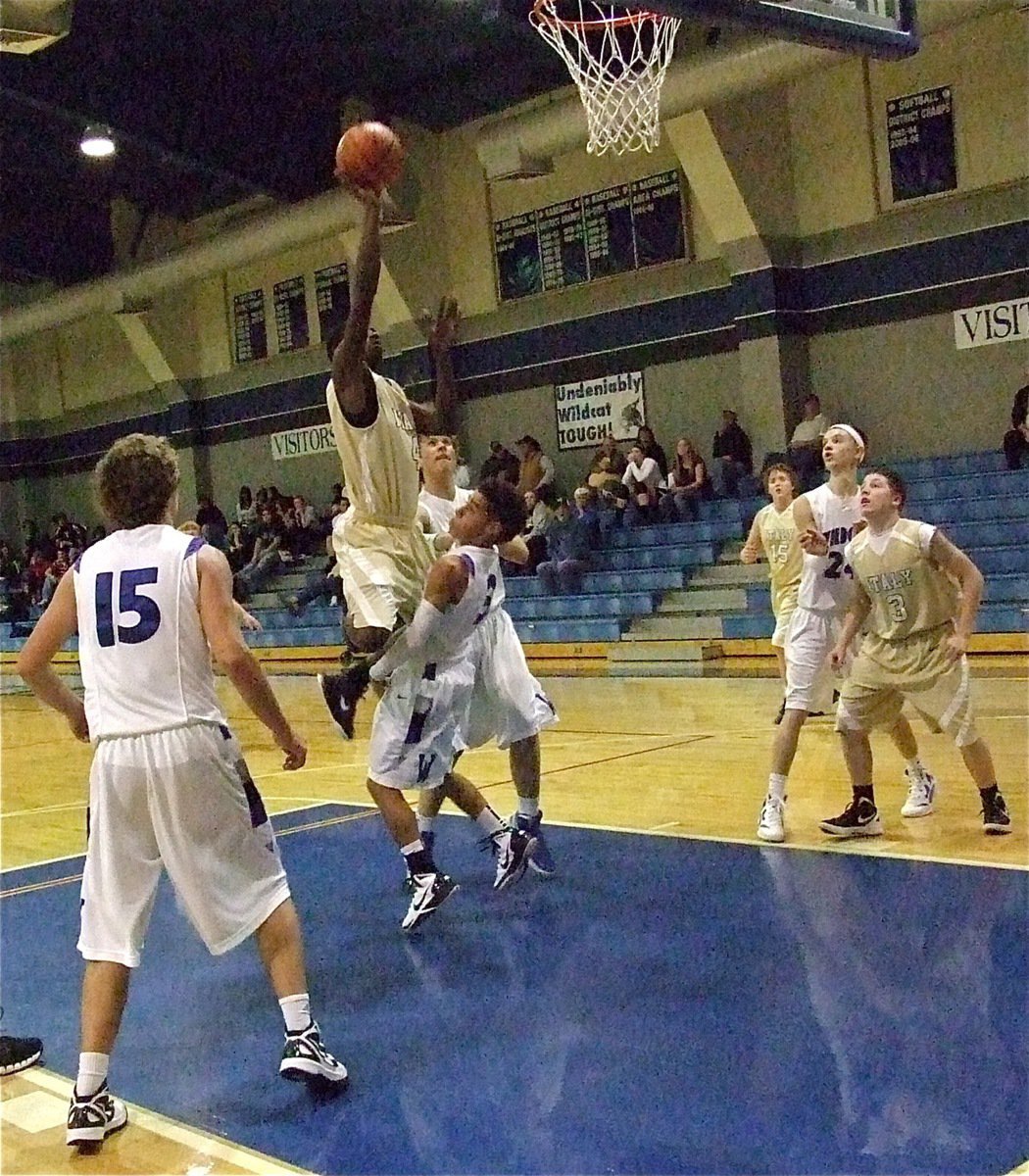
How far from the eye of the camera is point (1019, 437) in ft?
39.3

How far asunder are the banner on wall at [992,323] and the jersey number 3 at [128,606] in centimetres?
1139

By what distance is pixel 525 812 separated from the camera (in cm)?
508

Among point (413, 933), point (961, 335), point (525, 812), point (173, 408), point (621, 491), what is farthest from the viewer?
point (173, 408)

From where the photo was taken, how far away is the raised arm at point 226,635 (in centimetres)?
308

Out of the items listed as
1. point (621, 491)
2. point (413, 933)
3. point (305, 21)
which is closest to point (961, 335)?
point (621, 491)

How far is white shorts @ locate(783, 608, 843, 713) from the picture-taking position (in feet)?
18.1

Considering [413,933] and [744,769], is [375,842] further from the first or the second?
[744,769]

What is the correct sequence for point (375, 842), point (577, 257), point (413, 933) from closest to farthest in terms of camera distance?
1. point (413, 933)
2. point (375, 842)
3. point (577, 257)

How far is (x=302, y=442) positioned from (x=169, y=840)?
55.9 feet

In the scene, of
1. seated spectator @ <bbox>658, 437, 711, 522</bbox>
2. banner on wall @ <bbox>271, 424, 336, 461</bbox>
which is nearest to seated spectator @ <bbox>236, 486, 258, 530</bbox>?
banner on wall @ <bbox>271, 424, 336, 461</bbox>

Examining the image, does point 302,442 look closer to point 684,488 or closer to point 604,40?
point 684,488

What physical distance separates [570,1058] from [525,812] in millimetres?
1860

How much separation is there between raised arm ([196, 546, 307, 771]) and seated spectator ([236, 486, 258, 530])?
1610 cm

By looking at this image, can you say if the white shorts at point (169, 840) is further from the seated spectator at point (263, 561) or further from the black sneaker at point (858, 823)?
the seated spectator at point (263, 561)
